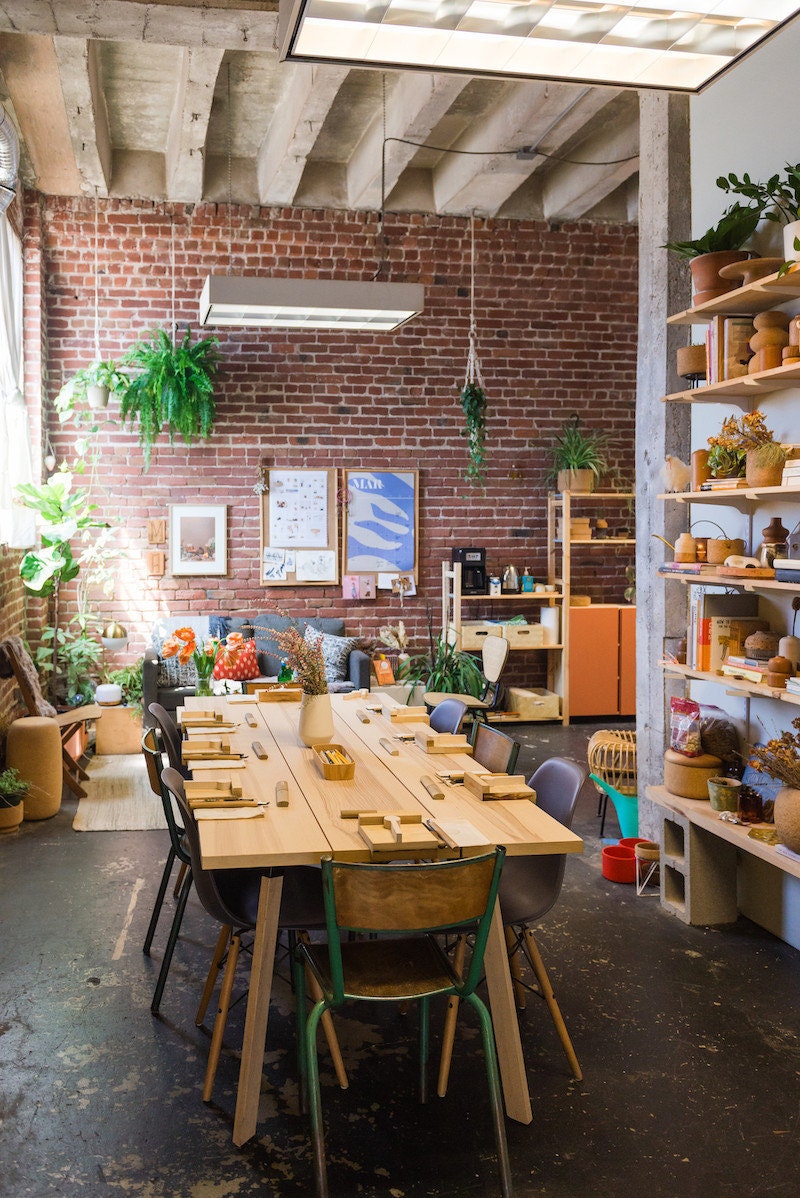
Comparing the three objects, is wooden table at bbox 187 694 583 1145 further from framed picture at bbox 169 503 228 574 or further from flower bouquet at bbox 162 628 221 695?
framed picture at bbox 169 503 228 574

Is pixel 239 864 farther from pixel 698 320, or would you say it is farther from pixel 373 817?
pixel 698 320

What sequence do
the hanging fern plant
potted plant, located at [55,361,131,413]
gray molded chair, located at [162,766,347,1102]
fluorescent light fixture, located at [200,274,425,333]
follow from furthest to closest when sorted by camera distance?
the hanging fern plant, potted plant, located at [55,361,131,413], fluorescent light fixture, located at [200,274,425,333], gray molded chair, located at [162,766,347,1102]

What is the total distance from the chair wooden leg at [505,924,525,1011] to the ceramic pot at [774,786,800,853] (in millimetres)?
993

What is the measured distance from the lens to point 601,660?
8.40 metres

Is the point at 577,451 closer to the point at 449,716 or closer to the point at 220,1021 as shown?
the point at 449,716

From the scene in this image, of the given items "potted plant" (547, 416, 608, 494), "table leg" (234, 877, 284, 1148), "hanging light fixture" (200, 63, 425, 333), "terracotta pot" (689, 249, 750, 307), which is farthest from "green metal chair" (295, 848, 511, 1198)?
"potted plant" (547, 416, 608, 494)

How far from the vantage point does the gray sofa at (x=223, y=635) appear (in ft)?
23.7

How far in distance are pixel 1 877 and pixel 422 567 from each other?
4524mm

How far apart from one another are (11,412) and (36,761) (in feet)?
7.51

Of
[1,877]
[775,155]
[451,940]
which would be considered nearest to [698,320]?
[775,155]

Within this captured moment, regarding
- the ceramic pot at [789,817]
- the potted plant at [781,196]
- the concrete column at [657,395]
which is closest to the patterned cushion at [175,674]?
the concrete column at [657,395]

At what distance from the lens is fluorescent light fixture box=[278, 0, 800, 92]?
2.35m

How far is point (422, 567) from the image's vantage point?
8594 mm

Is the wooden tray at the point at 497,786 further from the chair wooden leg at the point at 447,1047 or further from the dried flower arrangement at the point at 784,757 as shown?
the dried flower arrangement at the point at 784,757
